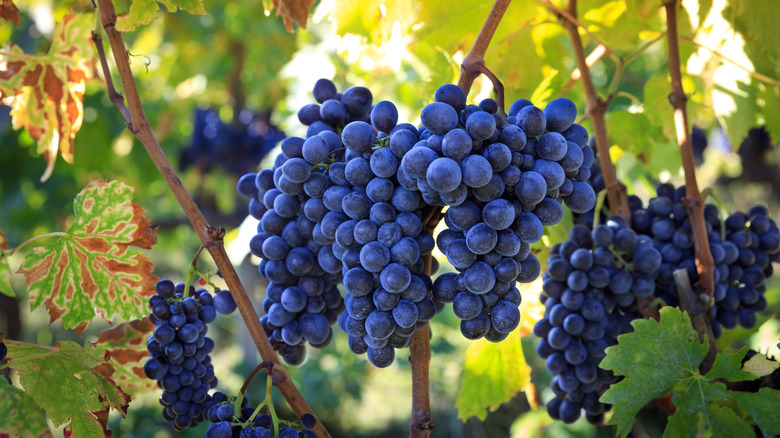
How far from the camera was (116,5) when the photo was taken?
39.4 inches

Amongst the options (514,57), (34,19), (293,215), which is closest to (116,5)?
(293,215)

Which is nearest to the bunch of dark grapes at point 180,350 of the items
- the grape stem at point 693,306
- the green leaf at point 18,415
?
the green leaf at point 18,415

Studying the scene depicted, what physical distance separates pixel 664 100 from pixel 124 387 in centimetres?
106

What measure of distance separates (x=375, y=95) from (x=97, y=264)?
4.82 feet

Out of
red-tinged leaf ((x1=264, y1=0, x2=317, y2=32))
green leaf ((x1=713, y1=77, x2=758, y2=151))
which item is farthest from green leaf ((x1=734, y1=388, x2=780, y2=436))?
red-tinged leaf ((x1=264, y1=0, x2=317, y2=32))

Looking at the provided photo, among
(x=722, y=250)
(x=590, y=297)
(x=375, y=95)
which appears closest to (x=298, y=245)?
(x=590, y=297)

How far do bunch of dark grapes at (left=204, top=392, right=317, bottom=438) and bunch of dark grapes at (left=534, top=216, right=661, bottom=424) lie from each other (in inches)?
17.0

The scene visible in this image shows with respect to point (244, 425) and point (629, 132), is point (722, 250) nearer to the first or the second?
point (629, 132)

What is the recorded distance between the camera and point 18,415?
0.59 meters

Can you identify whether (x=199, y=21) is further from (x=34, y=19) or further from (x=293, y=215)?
(x=293, y=215)

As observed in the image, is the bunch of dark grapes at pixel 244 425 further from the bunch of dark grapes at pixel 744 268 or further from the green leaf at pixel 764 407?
the bunch of dark grapes at pixel 744 268

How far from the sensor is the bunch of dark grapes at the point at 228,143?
322cm

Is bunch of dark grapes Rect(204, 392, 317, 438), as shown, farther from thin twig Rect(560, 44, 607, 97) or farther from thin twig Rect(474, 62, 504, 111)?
thin twig Rect(560, 44, 607, 97)

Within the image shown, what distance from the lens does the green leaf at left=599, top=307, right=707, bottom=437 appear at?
2.52 feet
